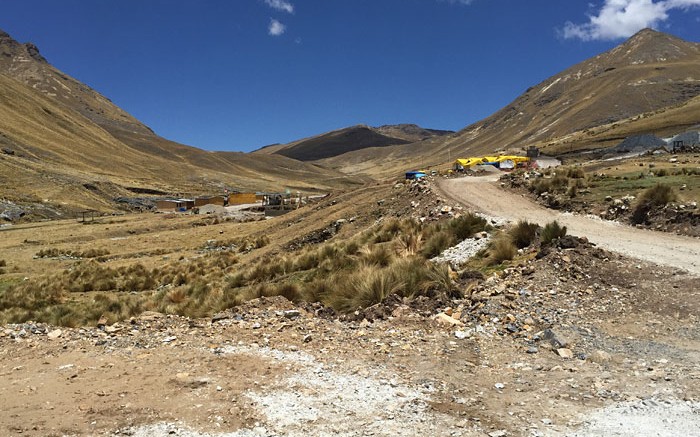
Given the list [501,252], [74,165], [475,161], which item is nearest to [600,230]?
Result: [501,252]

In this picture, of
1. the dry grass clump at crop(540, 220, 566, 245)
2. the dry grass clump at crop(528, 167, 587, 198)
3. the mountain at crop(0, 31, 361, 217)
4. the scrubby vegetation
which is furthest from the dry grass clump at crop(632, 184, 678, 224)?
the mountain at crop(0, 31, 361, 217)

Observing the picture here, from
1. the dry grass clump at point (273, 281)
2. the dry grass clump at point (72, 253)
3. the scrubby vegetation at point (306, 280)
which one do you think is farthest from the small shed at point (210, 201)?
the scrubby vegetation at point (306, 280)

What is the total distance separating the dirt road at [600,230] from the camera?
416 inches

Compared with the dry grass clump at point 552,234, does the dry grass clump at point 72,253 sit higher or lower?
lower

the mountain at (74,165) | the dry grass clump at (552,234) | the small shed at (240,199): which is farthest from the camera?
the small shed at (240,199)

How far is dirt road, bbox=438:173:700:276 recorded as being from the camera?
10555 mm

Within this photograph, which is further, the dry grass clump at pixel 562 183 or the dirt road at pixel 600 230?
the dry grass clump at pixel 562 183

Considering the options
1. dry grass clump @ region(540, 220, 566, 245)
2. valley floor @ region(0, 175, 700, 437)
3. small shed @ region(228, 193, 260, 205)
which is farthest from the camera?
small shed @ region(228, 193, 260, 205)

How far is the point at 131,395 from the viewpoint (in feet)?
21.1

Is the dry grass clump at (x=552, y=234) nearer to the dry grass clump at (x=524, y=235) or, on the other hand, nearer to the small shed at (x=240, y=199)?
the dry grass clump at (x=524, y=235)

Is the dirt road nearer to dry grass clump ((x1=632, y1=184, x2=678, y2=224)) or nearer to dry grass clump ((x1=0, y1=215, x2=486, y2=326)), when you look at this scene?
dry grass clump ((x1=632, y1=184, x2=678, y2=224))

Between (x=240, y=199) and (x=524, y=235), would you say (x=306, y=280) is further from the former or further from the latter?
(x=240, y=199)

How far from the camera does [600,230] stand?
14.0 m

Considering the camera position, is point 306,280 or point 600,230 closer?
point 306,280
